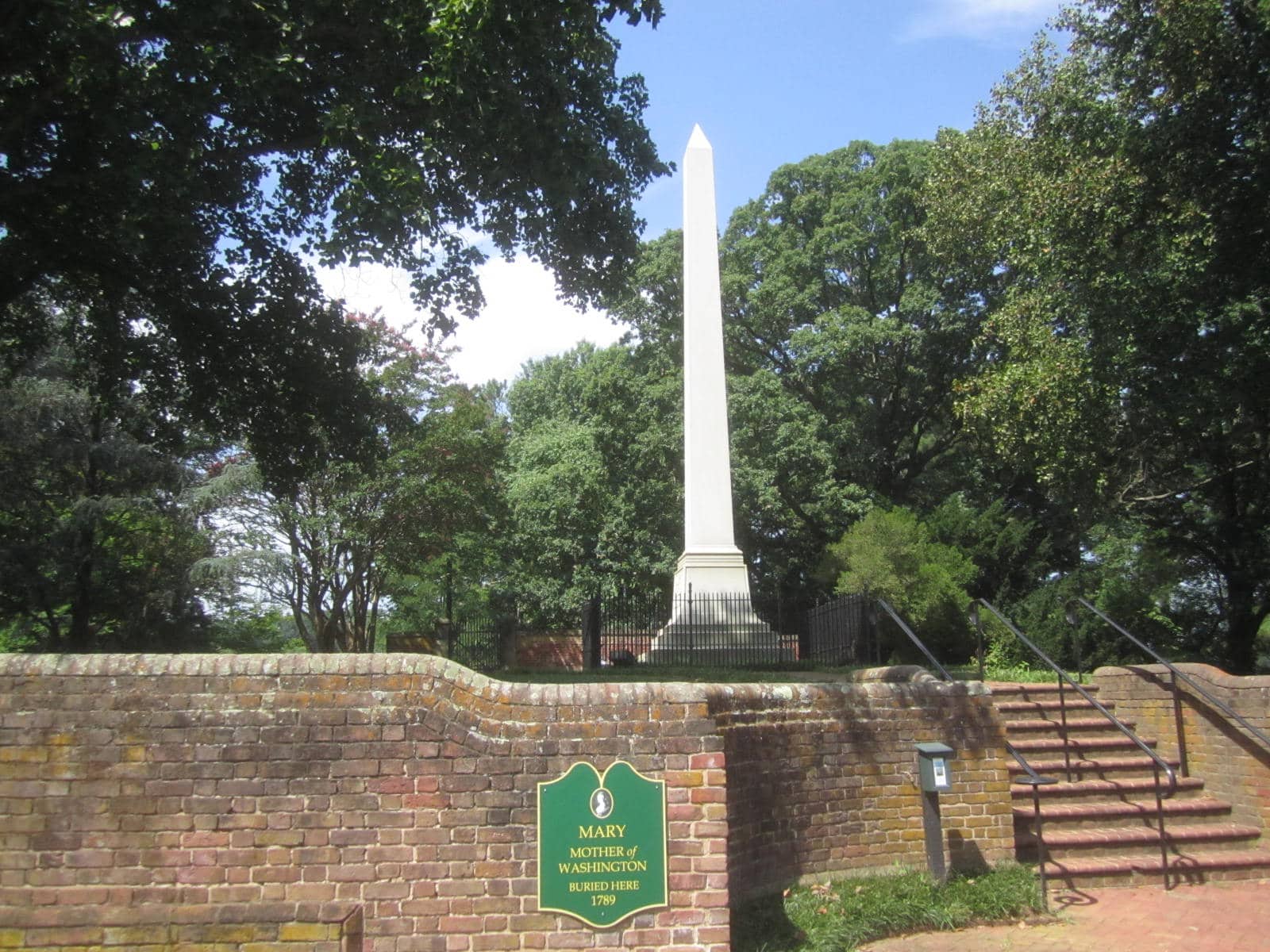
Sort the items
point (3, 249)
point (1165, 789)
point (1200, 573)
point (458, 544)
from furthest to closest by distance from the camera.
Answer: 1. point (458, 544)
2. point (1200, 573)
3. point (3, 249)
4. point (1165, 789)

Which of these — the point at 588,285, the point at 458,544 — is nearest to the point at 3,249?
the point at 588,285

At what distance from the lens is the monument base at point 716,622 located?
15.7 metres

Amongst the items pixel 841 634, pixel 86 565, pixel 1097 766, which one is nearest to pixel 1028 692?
pixel 1097 766

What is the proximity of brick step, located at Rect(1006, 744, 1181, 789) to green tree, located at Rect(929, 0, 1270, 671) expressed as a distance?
5.59m

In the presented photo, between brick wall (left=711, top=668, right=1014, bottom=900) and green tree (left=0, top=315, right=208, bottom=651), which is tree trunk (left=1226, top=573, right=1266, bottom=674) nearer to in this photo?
brick wall (left=711, top=668, right=1014, bottom=900)

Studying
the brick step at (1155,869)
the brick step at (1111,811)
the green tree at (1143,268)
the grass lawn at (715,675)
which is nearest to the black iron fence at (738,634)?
the grass lawn at (715,675)

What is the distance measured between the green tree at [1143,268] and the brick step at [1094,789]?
18.6 ft

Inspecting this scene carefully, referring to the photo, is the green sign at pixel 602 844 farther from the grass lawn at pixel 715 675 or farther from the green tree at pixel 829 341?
the green tree at pixel 829 341

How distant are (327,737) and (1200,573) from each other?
20236 millimetres

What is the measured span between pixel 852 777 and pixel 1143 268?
31.4 ft

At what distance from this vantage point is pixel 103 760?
17.1ft

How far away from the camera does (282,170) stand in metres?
12.7

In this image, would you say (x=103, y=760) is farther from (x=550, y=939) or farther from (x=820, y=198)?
(x=820, y=198)

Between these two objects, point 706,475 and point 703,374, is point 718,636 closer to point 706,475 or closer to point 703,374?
point 706,475
